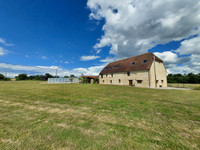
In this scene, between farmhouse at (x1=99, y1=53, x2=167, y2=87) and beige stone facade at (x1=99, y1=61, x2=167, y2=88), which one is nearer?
beige stone facade at (x1=99, y1=61, x2=167, y2=88)

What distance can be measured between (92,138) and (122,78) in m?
23.0

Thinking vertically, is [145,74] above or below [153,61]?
→ below

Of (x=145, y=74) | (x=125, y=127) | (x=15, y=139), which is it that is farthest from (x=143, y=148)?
(x=145, y=74)

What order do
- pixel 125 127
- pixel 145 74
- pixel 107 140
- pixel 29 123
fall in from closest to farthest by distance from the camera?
pixel 107 140, pixel 125 127, pixel 29 123, pixel 145 74

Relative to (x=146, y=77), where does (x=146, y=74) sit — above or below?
above

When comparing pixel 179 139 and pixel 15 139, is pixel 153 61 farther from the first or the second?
pixel 15 139

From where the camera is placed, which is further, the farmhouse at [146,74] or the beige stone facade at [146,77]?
the farmhouse at [146,74]

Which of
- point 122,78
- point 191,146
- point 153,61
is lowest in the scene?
point 191,146

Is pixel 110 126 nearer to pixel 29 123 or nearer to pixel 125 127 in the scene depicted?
pixel 125 127

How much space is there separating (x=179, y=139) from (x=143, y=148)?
3.93 ft

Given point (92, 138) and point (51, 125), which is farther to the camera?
point (51, 125)

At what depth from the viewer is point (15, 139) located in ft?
6.74

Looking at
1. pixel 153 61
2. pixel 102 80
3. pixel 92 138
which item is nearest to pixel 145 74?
pixel 153 61

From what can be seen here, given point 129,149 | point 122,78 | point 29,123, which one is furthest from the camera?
point 122,78
